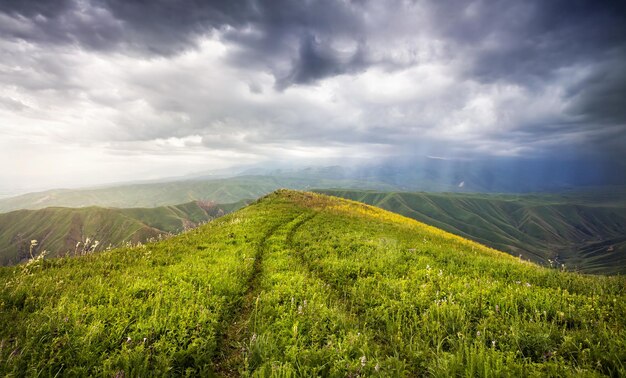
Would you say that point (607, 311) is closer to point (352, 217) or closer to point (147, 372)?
point (147, 372)

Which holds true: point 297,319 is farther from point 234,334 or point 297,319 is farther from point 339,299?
point 339,299

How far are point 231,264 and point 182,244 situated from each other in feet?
13.4

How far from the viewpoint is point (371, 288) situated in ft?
29.3

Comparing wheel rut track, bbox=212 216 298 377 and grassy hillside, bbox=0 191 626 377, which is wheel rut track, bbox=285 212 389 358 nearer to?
grassy hillside, bbox=0 191 626 377

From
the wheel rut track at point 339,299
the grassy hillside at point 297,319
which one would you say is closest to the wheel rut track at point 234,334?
the grassy hillside at point 297,319

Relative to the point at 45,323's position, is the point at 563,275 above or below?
below

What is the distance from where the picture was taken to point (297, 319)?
6.66 metres

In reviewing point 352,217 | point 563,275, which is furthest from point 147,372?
point 352,217

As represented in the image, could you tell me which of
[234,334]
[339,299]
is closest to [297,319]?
[234,334]

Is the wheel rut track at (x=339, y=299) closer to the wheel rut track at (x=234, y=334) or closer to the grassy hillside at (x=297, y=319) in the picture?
the grassy hillside at (x=297, y=319)

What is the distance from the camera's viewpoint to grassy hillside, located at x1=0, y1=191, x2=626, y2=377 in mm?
4754

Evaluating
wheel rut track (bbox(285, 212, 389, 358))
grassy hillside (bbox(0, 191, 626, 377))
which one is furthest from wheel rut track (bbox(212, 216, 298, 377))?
wheel rut track (bbox(285, 212, 389, 358))

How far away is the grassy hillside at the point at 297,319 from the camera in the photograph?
4754 mm

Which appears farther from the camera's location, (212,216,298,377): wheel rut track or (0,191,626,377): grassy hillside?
(212,216,298,377): wheel rut track
